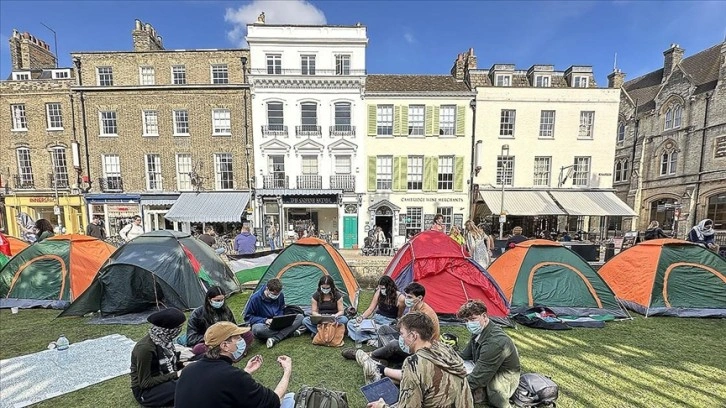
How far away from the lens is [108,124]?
1653 cm

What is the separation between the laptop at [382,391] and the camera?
3.27 metres

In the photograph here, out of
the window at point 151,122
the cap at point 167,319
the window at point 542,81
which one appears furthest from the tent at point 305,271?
the window at point 542,81

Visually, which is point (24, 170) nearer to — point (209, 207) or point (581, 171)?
point (209, 207)

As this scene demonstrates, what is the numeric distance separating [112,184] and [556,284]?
21.6 meters

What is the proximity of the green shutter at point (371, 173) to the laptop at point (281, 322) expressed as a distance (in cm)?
1214

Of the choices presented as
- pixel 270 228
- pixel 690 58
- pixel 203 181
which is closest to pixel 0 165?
Answer: pixel 203 181

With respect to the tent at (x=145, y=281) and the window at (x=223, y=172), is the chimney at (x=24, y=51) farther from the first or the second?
the tent at (x=145, y=281)

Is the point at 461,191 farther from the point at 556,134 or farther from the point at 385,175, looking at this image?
the point at 556,134

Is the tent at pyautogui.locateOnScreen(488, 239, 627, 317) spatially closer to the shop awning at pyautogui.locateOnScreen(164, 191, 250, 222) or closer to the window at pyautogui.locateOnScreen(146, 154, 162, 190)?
the shop awning at pyautogui.locateOnScreen(164, 191, 250, 222)

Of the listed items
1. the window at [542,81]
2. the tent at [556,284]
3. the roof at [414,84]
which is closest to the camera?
the tent at [556,284]

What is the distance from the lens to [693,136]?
61.1 feet

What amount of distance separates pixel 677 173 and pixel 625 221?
14.8ft

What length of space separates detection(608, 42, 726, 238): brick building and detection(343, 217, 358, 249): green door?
688 inches

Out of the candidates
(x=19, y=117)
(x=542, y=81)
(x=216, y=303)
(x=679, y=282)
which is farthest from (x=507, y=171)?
(x=19, y=117)
